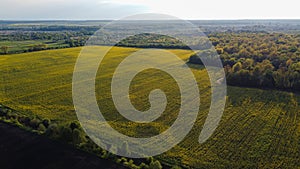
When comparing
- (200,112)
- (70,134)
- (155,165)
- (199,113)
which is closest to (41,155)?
(70,134)

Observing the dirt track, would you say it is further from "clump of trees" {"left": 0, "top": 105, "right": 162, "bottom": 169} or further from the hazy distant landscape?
the hazy distant landscape

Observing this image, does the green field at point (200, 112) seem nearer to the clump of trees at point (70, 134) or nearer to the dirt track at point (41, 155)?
the clump of trees at point (70, 134)

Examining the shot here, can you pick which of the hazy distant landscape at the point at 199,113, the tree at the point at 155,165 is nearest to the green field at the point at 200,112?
the hazy distant landscape at the point at 199,113

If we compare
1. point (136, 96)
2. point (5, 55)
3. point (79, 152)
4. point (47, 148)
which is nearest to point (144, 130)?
point (79, 152)

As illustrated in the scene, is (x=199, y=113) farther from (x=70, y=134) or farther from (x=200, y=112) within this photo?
(x=70, y=134)

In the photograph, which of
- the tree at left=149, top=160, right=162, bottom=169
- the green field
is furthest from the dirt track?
the green field

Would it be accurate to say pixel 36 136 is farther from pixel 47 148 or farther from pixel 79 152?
pixel 79 152

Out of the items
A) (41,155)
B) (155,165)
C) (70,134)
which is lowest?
(41,155)
